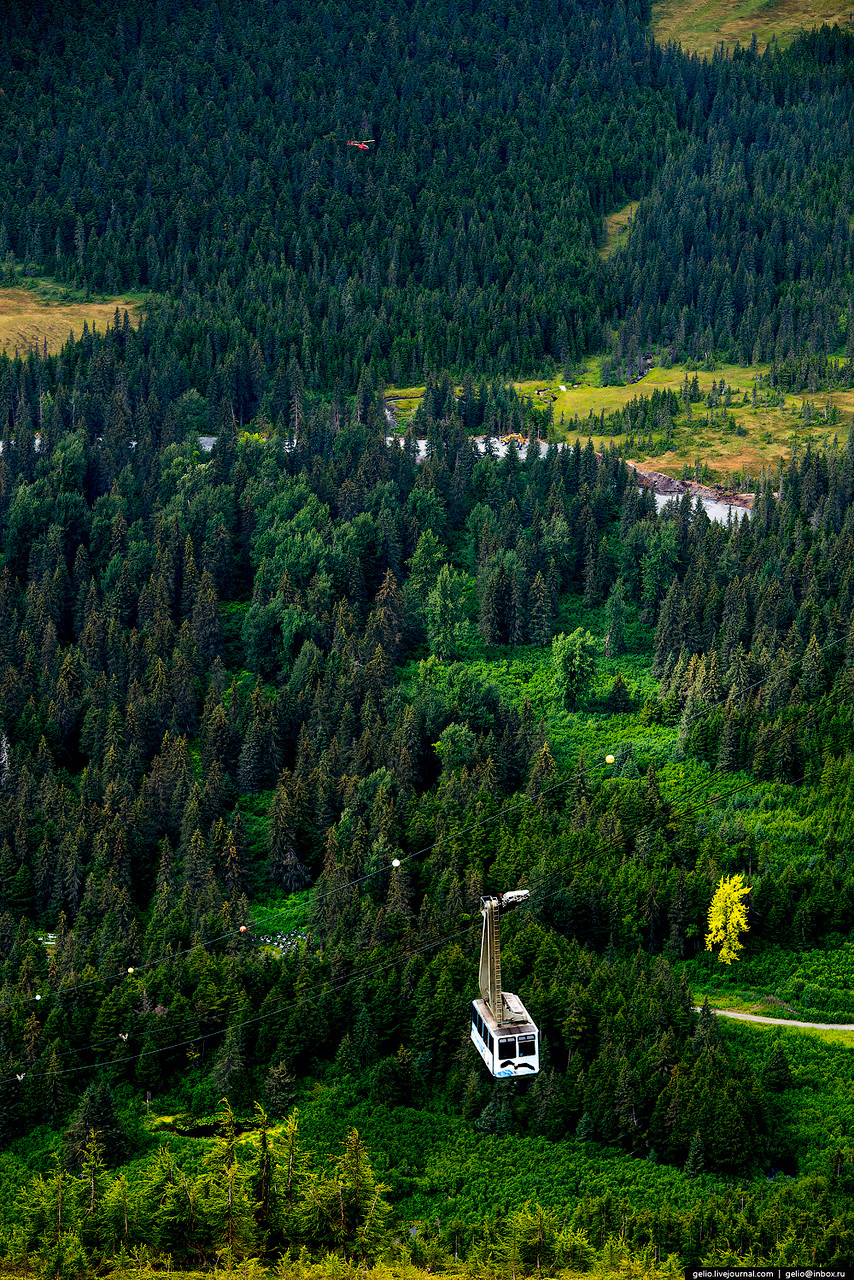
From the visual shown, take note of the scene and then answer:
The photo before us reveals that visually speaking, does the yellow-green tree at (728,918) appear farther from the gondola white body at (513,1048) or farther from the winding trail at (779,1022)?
the gondola white body at (513,1048)

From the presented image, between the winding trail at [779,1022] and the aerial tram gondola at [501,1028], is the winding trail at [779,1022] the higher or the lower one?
the lower one

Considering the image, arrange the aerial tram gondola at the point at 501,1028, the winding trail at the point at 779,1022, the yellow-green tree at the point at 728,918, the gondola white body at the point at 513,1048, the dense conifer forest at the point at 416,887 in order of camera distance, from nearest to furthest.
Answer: the aerial tram gondola at the point at 501,1028 → the gondola white body at the point at 513,1048 → the dense conifer forest at the point at 416,887 → the winding trail at the point at 779,1022 → the yellow-green tree at the point at 728,918

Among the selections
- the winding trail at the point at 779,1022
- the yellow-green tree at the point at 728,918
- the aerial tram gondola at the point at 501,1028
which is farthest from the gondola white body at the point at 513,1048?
the yellow-green tree at the point at 728,918

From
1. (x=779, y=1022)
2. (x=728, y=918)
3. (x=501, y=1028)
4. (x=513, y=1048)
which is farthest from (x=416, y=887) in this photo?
(x=513, y=1048)

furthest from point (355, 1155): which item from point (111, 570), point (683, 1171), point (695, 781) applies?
point (111, 570)

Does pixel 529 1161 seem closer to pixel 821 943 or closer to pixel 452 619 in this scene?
pixel 821 943

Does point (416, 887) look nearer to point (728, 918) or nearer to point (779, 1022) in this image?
point (728, 918)

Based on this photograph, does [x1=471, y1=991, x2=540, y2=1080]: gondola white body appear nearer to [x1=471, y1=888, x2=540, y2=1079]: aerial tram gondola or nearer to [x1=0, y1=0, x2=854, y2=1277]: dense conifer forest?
[x1=471, y1=888, x2=540, y2=1079]: aerial tram gondola
